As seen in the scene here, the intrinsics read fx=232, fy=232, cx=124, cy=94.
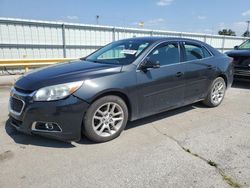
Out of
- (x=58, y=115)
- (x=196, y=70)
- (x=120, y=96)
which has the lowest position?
(x=58, y=115)

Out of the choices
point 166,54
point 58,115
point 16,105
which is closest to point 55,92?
point 58,115

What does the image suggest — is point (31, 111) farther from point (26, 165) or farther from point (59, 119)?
point (26, 165)

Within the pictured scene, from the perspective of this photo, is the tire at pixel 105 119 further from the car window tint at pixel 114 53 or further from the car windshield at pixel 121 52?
the car window tint at pixel 114 53

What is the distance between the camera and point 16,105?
338 centimetres

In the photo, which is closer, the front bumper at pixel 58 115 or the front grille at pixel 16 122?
the front bumper at pixel 58 115

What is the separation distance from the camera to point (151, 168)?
283 centimetres

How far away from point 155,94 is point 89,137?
1358 millimetres

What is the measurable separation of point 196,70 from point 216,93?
107cm

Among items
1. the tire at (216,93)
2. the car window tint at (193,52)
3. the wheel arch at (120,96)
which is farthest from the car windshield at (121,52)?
the tire at (216,93)

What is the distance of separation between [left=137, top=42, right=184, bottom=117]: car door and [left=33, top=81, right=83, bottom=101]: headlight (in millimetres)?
1147

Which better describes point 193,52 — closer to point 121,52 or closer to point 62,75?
point 121,52

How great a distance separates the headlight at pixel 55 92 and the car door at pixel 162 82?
1.15 metres

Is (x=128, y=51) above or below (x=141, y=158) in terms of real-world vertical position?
above

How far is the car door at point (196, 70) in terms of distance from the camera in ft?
15.0
